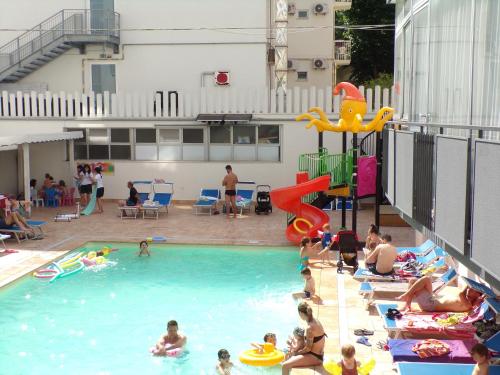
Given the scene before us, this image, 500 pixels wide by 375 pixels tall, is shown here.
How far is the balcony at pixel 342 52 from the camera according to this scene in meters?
36.9

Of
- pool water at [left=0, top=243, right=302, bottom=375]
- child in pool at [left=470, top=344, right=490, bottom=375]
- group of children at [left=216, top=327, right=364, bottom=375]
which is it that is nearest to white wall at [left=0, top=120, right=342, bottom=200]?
pool water at [left=0, top=243, right=302, bottom=375]

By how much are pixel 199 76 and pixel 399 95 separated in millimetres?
16620

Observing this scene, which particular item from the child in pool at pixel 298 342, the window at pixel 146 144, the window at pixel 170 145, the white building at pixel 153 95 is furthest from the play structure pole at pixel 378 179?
the window at pixel 146 144

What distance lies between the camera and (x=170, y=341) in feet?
32.7

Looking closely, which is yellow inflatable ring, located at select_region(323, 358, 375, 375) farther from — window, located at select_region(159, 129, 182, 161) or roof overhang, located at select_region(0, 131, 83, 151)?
window, located at select_region(159, 129, 182, 161)

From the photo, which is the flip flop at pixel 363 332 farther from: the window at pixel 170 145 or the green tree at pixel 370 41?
the green tree at pixel 370 41

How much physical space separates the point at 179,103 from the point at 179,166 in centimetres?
232

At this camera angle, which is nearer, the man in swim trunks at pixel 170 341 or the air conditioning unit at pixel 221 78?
the man in swim trunks at pixel 170 341

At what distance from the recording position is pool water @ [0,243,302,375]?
9820 mm

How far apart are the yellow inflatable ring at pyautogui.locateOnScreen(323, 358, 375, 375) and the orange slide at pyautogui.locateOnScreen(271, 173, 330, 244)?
8075mm

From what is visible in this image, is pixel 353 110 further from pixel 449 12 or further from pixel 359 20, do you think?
pixel 359 20

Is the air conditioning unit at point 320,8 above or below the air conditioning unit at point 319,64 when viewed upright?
above

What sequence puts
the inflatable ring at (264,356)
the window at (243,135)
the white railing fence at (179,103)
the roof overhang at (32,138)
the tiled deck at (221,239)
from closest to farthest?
1. the inflatable ring at (264,356)
2. the tiled deck at (221,239)
3. the roof overhang at (32,138)
4. the white railing fence at (179,103)
5. the window at (243,135)

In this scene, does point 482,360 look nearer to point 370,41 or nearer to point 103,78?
point 103,78
